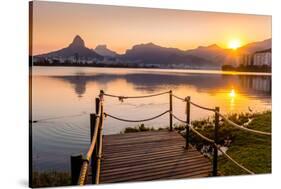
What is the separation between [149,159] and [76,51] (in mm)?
1090

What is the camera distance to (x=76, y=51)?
3.79 m

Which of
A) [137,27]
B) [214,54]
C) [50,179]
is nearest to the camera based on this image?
[50,179]

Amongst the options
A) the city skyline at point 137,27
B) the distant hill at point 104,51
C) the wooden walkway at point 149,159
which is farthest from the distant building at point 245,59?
the distant hill at point 104,51

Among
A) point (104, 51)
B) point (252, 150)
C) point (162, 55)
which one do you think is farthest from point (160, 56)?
point (252, 150)

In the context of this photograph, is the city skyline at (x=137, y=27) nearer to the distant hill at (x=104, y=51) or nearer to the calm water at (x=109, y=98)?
the distant hill at (x=104, y=51)

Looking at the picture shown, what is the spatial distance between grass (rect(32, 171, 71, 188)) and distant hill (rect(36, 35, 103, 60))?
884 mm

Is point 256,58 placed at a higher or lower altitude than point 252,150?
higher

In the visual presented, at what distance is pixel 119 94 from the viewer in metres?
3.96

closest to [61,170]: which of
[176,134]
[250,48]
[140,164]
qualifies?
[140,164]

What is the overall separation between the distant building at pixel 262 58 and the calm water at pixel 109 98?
125 mm

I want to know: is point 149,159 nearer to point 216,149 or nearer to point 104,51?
point 216,149

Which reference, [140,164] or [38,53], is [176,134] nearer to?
[140,164]

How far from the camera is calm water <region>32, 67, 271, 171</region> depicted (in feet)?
12.2

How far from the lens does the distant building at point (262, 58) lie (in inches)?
174
